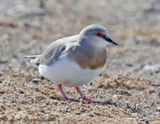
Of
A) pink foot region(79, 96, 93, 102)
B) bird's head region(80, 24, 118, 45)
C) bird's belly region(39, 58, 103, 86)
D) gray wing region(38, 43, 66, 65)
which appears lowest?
pink foot region(79, 96, 93, 102)

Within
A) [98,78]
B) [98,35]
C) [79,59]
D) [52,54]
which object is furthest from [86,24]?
[79,59]

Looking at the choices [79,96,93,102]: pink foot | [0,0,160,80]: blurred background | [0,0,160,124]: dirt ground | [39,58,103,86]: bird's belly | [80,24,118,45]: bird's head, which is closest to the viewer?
[0,0,160,124]: dirt ground

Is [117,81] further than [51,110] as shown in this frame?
Yes

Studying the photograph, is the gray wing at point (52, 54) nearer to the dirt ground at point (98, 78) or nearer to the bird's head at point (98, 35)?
the bird's head at point (98, 35)

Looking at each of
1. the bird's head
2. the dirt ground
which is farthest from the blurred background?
the bird's head

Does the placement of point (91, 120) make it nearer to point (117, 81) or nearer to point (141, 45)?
point (117, 81)

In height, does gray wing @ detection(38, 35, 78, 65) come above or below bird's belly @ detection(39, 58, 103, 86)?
above

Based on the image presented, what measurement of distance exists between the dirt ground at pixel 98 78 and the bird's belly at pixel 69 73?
1.11 feet

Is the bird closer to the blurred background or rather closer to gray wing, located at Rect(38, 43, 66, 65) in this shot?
gray wing, located at Rect(38, 43, 66, 65)

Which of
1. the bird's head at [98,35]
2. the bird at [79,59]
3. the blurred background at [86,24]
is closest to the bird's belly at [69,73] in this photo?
the bird at [79,59]

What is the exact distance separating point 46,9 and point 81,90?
10.2 metres

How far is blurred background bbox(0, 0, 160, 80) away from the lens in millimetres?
15453

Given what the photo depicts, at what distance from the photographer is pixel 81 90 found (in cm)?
1139

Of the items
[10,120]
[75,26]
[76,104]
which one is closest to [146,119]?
[76,104]
